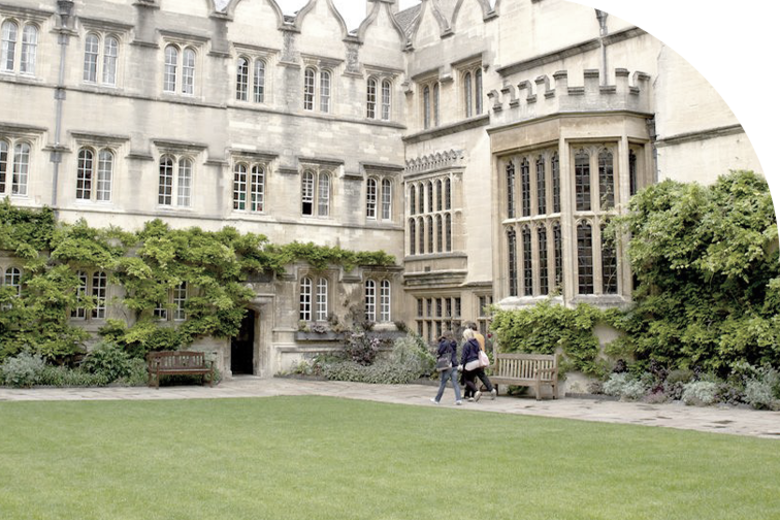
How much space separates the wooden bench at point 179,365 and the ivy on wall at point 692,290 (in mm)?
7545

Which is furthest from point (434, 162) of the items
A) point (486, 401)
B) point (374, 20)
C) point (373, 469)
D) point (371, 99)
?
point (373, 469)

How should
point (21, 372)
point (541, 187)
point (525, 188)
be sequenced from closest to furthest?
point (21, 372) < point (541, 187) < point (525, 188)

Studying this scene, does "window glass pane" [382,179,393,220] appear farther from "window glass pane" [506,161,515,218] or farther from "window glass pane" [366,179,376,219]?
"window glass pane" [506,161,515,218]

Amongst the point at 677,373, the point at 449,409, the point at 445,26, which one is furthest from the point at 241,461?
the point at 445,26

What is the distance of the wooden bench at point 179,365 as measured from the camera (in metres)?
18.6

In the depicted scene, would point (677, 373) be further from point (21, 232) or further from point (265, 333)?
point (21, 232)

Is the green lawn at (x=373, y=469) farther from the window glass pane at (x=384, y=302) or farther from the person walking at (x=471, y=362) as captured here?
the window glass pane at (x=384, y=302)

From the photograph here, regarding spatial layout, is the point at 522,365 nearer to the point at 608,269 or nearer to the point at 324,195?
the point at 608,269

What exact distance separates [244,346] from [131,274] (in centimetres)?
541

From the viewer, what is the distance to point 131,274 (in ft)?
66.8

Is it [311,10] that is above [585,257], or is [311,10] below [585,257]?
above

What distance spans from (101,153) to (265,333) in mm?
6351

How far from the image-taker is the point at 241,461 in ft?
26.1

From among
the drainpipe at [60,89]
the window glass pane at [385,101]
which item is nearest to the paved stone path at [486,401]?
the drainpipe at [60,89]
